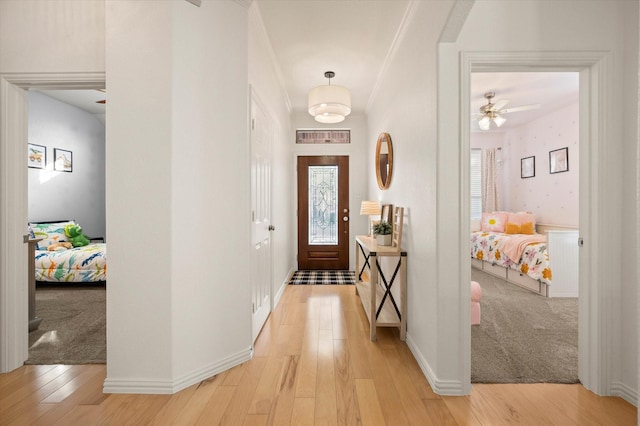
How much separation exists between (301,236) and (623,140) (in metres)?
4.40

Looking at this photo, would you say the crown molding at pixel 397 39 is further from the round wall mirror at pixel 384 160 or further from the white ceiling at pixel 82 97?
the white ceiling at pixel 82 97

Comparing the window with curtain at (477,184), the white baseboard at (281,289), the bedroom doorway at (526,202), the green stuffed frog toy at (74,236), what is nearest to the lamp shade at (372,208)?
the white baseboard at (281,289)

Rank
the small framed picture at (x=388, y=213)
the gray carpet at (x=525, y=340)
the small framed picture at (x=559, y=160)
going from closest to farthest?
the gray carpet at (x=525, y=340), the small framed picture at (x=388, y=213), the small framed picture at (x=559, y=160)

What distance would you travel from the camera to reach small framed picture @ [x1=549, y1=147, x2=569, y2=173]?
209 inches

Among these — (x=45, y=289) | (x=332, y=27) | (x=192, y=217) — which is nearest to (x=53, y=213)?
(x=45, y=289)

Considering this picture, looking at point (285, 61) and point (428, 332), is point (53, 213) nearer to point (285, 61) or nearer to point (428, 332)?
point (285, 61)

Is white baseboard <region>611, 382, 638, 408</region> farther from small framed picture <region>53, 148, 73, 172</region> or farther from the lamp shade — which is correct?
small framed picture <region>53, 148, 73, 172</region>

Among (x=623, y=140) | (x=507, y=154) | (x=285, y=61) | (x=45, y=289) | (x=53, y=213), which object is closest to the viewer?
(x=623, y=140)

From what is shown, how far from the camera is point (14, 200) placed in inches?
89.0

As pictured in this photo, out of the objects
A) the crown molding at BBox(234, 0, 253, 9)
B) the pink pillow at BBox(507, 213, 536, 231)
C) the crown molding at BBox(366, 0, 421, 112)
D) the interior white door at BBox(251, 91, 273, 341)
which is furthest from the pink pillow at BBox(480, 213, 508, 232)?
the crown molding at BBox(234, 0, 253, 9)

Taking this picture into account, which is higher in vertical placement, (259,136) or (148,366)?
(259,136)

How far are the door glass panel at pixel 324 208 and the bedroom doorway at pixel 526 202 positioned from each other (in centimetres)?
235

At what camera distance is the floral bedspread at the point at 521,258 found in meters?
4.12

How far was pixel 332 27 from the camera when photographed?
3.00m
